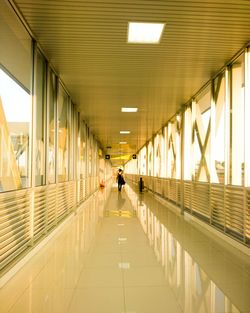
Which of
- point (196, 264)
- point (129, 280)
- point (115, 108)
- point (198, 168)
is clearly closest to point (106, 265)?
point (129, 280)

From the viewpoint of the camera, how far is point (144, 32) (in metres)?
4.82

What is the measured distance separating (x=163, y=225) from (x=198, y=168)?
2.36 metres

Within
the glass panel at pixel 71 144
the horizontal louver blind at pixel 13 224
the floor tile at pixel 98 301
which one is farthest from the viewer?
the glass panel at pixel 71 144

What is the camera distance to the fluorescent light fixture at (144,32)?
4601 millimetres

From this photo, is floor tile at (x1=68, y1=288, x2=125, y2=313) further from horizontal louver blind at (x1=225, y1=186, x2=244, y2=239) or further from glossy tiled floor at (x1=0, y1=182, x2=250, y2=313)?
horizontal louver blind at (x1=225, y1=186, x2=244, y2=239)

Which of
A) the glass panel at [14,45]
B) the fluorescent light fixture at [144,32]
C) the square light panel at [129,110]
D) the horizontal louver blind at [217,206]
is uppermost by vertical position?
the glass panel at [14,45]

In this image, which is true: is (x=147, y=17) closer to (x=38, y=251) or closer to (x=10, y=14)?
(x=10, y=14)

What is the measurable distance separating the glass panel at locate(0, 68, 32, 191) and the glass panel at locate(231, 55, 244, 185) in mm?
4006

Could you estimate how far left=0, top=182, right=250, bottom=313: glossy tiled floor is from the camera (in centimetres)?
310

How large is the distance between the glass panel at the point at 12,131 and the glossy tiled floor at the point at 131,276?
1711 mm

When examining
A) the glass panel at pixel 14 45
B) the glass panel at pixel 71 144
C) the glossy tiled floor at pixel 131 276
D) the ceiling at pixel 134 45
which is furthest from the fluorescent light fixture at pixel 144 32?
the glass panel at pixel 71 144

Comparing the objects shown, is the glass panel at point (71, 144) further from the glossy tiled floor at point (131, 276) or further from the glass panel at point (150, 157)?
the glass panel at point (150, 157)

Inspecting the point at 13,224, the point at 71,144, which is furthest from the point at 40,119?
the point at 71,144

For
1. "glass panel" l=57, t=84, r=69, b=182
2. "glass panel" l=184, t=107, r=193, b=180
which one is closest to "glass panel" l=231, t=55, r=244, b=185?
"glass panel" l=184, t=107, r=193, b=180
